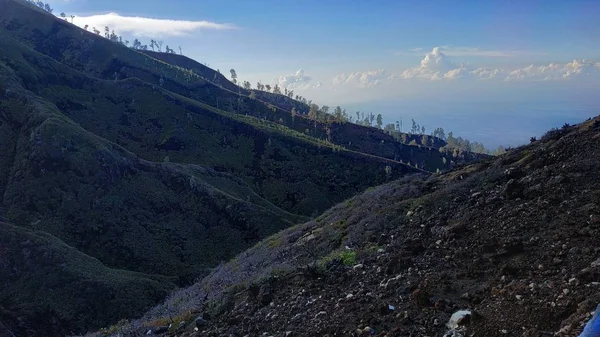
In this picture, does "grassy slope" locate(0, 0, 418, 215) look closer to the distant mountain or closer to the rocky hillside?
the distant mountain

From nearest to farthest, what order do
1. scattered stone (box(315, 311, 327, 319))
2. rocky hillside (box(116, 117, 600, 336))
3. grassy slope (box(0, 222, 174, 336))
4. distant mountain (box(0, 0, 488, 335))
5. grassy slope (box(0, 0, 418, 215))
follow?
1. rocky hillside (box(116, 117, 600, 336))
2. scattered stone (box(315, 311, 327, 319))
3. grassy slope (box(0, 222, 174, 336))
4. distant mountain (box(0, 0, 488, 335))
5. grassy slope (box(0, 0, 418, 215))

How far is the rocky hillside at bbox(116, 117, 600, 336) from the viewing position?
28.2 feet

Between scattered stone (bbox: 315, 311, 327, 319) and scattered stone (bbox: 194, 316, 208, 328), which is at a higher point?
scattered stone (bbox: 315, 311, 327, 319)

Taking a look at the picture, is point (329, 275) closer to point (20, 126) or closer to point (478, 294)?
point (478, 294)

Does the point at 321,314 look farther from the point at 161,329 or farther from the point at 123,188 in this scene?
the point at 123,188

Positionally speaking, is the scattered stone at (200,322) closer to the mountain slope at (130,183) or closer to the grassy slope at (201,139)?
the mountain slope at (130,183)

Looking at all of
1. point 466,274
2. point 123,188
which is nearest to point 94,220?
point 123,188

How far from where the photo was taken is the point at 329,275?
14.1 meters

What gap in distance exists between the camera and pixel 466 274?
11.1 m

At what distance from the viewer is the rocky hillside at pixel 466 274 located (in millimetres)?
8602

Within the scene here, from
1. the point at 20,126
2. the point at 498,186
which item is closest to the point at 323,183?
the point at 20,126

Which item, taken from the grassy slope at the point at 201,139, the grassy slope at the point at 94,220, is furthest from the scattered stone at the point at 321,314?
the grassy slope at the point at 201,139

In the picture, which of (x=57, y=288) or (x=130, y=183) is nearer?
(x=57, y=288)

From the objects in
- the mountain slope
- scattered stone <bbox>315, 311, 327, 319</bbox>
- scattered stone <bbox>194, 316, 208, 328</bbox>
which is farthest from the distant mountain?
scattered stone <bbox>315, 311, 327, 319</bbox>
